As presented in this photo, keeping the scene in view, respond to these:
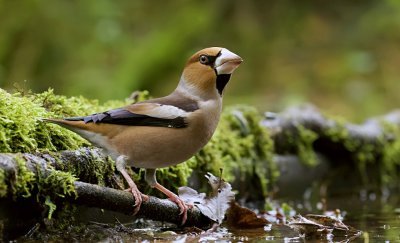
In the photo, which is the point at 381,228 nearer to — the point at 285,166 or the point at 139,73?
the point at 285,166

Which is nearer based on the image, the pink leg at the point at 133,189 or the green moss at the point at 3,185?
the green moss at the point at 3,185

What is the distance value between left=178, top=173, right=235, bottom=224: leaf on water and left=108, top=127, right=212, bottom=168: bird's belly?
38cm

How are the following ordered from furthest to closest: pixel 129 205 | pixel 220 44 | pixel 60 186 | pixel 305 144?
pixel 220 44 → pixel 305 144 → pixel 129 205 → pixel 60 186

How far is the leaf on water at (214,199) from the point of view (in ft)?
14.5

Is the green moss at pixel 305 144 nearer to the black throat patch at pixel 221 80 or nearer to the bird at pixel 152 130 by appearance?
the black throat patch at pixel 221 80

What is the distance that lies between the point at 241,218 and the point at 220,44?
1060 centimetres

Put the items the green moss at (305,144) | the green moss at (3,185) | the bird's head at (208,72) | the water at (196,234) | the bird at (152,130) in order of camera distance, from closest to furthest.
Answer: the green moss at (3,185)
the water at (196,234)
the bird at (152,130)
the bird's head at (208,72)
the green moss at (305,144)

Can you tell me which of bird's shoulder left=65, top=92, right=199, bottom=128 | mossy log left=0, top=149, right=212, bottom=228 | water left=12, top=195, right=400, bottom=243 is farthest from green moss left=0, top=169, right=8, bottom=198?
bird's shoulder left=65, top=92, right=199, bottom=128

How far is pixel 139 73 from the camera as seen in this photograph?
1414cm

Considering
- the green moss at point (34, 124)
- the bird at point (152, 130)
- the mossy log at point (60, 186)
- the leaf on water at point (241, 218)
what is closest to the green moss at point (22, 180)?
the mossy log at point (60, 186)

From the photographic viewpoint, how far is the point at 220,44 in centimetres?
1481

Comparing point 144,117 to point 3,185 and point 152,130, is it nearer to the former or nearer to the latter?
point 152,130

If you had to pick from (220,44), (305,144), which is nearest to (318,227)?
(305,144)

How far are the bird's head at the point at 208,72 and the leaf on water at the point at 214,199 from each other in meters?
0.56
